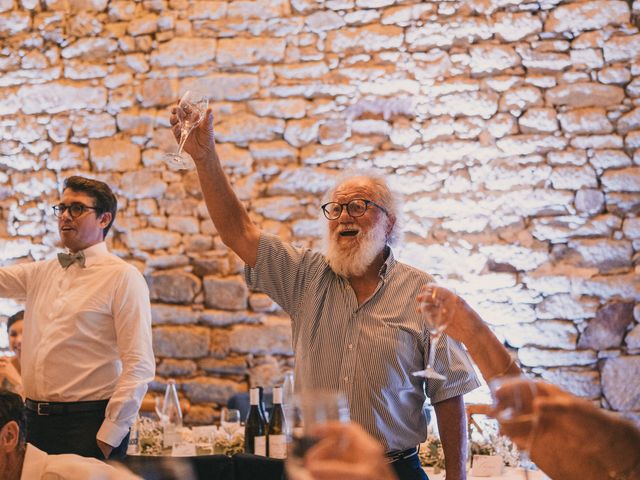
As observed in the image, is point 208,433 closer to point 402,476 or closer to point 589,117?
point 402,476

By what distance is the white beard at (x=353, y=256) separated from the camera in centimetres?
254

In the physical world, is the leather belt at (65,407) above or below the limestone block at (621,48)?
below

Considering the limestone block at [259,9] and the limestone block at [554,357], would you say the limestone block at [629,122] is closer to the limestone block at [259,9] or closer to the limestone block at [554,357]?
the limestone block at [554,357]

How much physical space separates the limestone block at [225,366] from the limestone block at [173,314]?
28cm

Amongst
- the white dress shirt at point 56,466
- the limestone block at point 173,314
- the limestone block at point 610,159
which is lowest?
the limestone block at point 173,314

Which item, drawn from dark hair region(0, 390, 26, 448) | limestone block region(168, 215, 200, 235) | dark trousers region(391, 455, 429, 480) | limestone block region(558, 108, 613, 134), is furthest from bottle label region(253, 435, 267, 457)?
limestone block region(558, 108, 613, 134)

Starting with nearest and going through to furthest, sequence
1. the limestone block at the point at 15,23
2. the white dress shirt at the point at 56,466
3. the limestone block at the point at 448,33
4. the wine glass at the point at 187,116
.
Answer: the white dress shirt at the point at 56,466 < the wine glass at the point at 187,116 < the limestone block at the point at 448,33 < the limestone block at the point at 15,23

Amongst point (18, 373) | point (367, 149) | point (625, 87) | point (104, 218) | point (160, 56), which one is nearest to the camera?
point (104, 218)

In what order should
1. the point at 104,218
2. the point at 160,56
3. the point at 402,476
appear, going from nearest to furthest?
the point at 402,476 < the point at 104,218 < the point at 160,56

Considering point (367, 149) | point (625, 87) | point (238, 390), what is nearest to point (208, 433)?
point (238, 390)

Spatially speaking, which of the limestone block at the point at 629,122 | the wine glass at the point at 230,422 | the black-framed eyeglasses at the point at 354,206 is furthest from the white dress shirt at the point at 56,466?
the limestone block at the point at 629,122

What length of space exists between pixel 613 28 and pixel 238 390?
321cm

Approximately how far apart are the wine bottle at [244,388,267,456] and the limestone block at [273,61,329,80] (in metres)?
2.28

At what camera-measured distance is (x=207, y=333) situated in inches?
185
